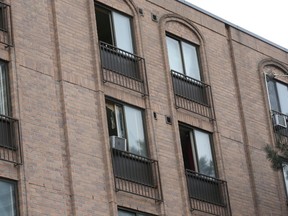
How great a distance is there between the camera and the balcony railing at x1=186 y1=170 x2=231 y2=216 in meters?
34.4

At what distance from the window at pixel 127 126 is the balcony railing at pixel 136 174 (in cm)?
36

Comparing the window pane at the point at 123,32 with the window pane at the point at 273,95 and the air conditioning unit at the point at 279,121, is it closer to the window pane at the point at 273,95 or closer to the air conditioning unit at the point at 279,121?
the air conditioning unit at the point at 279,121

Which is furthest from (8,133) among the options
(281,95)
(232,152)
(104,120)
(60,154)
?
(281,95)

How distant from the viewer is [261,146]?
38000 mm

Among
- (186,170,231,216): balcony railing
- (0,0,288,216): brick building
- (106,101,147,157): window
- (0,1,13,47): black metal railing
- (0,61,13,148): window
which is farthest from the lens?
(186,170,231,216): balcony railing

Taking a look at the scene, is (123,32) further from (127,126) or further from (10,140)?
(10,140)

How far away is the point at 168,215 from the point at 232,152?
4.63 metres

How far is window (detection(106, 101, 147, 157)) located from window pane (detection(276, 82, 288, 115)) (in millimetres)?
7963

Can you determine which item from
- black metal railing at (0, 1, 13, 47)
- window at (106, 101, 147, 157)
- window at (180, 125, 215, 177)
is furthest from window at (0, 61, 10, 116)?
window at (180, 125, 215, 177)

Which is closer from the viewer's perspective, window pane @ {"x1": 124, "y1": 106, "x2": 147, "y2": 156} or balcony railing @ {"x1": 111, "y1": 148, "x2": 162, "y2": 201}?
balcony railing @ {"x1": 111, "y1": 148, "x2": 162, "y2": 201}

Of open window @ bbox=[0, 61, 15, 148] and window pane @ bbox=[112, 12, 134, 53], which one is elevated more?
window pane @ bbox=[112, 12, 134, 53]

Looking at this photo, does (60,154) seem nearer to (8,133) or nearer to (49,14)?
(8,133)

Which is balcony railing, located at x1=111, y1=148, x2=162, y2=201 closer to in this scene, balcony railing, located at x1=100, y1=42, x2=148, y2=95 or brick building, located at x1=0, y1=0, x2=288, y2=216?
brick building, located at x1=0, y1=0, x2=288, y2=216

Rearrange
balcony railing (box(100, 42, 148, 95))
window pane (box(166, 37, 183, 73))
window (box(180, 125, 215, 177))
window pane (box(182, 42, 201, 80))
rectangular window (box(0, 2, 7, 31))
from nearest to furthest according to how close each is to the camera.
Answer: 1. rectangular window (box(0, 2, 7, 31))
2. balcony railing (box(100, 42, 148, 95))
3. window (box(180, 125, 215, 177))
4. window pane (box(166, 37, 183, 73))
5. window pane (box(182, 42, 201, 80))
